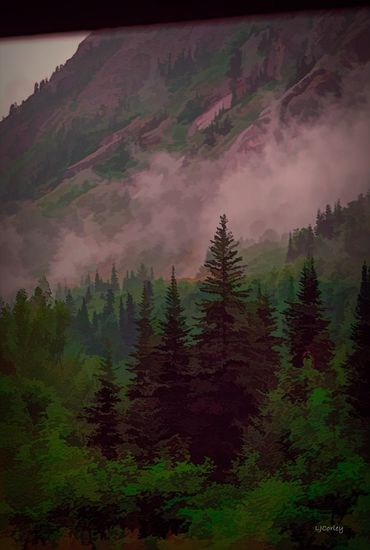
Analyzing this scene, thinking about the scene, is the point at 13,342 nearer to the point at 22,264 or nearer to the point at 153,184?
the point at 22,264

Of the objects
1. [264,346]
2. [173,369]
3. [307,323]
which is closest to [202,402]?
[173,369]

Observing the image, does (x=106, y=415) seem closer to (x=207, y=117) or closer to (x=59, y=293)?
(x=59, y=293)

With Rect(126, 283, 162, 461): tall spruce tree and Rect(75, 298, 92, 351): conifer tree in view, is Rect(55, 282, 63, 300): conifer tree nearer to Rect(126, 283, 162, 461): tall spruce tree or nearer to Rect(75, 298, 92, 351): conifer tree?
Rect(75, 298, 92, 351): conifer tree

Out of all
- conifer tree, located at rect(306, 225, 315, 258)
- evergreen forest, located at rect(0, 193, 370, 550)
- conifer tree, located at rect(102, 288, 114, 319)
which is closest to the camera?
evergreen forest, located at rect(0, 193, 370, 550)

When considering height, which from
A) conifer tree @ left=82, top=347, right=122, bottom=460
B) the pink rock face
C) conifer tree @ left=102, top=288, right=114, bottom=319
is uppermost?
the pink rock face

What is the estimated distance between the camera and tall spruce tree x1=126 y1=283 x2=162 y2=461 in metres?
2.98

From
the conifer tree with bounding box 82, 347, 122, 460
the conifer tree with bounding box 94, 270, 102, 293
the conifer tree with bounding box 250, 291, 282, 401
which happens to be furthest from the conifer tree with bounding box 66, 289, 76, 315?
the conifer tree with bounding box 250, 291, 282, 401

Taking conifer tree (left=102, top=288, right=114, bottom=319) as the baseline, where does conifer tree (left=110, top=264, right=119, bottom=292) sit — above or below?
above

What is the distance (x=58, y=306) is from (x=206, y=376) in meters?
0.74

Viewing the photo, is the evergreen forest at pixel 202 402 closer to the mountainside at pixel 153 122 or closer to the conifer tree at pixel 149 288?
the conifer tree at pixel 149 288

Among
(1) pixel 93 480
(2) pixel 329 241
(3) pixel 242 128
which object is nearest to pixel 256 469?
(1) pixel 93 480

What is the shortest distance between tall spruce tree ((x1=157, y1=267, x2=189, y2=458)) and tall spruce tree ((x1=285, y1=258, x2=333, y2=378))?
0.46 meters

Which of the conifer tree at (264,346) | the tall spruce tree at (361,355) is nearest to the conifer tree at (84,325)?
the conifer tree at (264,346)

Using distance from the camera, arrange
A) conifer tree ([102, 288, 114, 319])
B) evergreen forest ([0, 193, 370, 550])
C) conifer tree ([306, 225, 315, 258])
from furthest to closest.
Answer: conifer tree ([102, 288, 114, 319]) → conifer tree ([306, 225, 315, 258]) → evergreen forest ([0, 193, 370, 550])
